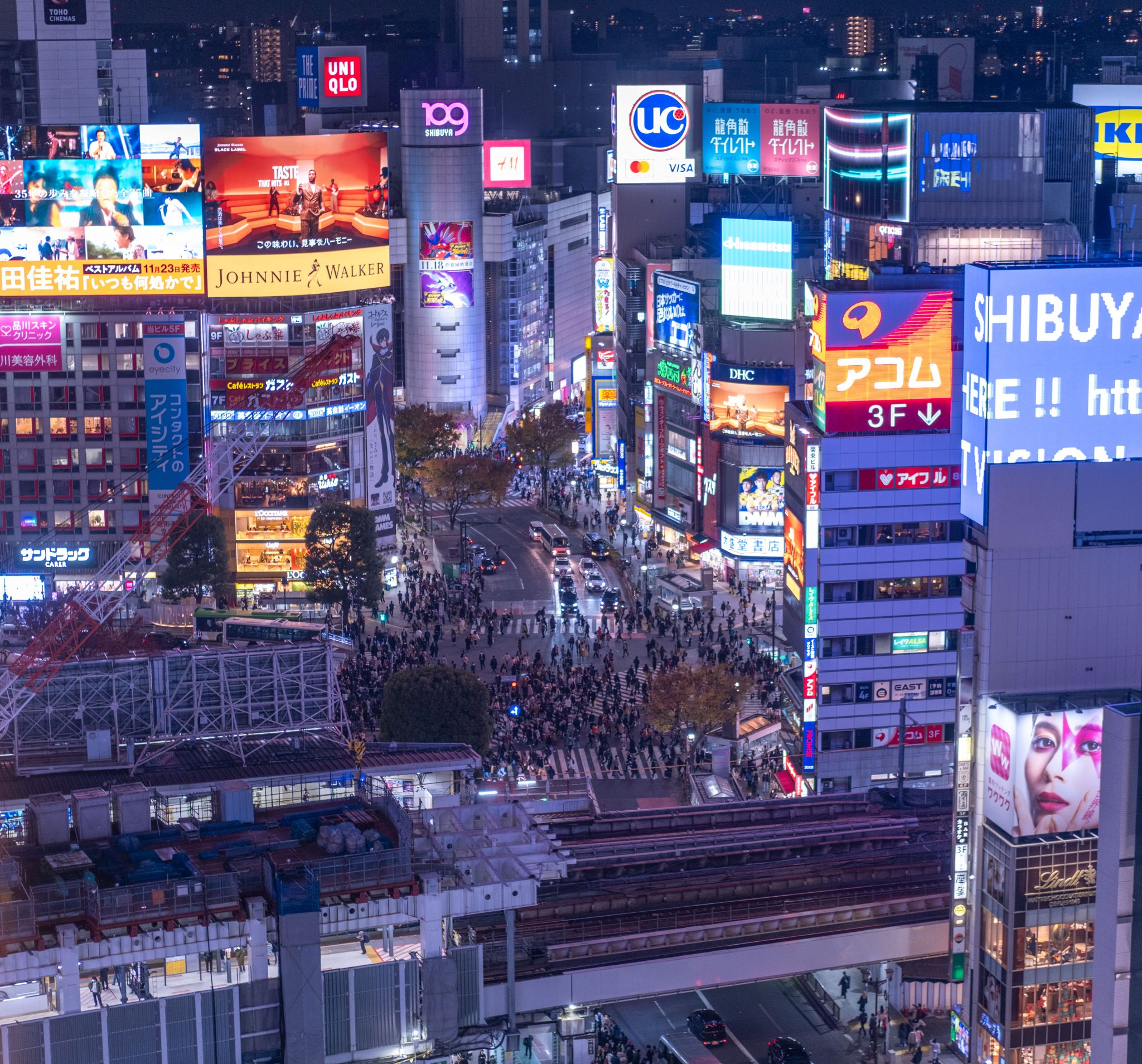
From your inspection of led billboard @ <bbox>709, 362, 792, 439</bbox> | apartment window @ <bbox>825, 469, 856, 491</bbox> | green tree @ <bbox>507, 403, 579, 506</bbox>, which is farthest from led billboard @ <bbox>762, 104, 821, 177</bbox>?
apartment window @ <bbox>825, 469, 856, 491</bbox>

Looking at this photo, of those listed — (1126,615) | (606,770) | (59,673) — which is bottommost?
(606,770)

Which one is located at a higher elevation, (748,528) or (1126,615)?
(1126,615)

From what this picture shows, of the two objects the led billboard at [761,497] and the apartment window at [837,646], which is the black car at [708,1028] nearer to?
the apartment window at [837,646]

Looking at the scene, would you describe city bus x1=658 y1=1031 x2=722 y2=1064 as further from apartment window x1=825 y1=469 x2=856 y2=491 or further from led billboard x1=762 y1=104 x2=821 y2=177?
led billboard x1=762 y1=104 x2=821 y2=177

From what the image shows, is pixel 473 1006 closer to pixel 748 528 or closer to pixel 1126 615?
pixel 1126 615

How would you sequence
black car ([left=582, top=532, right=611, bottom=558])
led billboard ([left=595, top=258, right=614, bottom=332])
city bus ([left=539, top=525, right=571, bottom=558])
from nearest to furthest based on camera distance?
city bus ([left=539, top=525, right=571, bottom=558])
black car ([left=582, top=532, right=611, bottom=558])
led billboard ([left=595, top=258, right=614, bottom=332])

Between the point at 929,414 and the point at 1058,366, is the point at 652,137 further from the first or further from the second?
the point at 1058,366

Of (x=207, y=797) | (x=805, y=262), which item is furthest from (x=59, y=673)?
(x=805, y=262)
